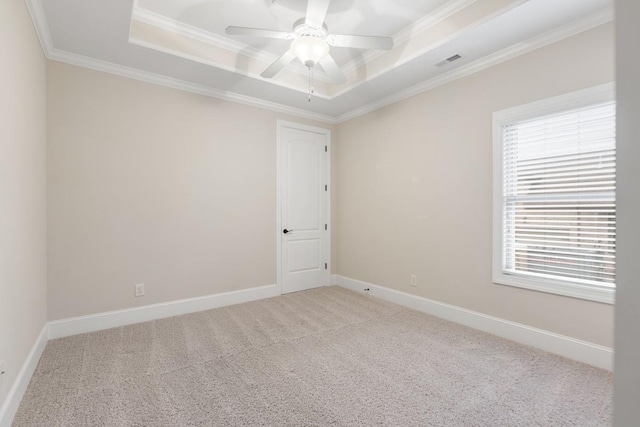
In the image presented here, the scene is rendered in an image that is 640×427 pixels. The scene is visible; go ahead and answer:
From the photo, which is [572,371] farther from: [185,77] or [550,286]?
[185,77]

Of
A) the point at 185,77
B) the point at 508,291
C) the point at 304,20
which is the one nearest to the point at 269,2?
the point at 304,20

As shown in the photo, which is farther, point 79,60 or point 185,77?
point 185,77

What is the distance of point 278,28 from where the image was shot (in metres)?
2.98

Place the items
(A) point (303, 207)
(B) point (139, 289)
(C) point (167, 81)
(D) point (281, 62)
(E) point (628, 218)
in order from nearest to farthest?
1. (E) point (628, 218)
2. (D) point (281, 62)
3. (B) point (139, 289)
4. (C) point (167, 81)
5. (A) point (303, 207)

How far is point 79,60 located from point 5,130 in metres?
Result: 1.65

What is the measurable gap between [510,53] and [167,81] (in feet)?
11.5

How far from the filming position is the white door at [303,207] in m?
4.34

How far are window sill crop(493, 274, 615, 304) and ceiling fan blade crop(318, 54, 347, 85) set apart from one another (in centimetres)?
245

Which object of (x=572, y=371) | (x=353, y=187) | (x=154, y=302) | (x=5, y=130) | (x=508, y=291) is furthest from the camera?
(x=353, y=187)

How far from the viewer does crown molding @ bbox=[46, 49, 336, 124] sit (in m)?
2.86

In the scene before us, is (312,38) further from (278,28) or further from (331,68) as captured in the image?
(278,28)

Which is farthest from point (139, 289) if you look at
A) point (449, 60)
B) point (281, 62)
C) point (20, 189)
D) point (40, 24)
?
point (449, 60)

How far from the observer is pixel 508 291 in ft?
9.29

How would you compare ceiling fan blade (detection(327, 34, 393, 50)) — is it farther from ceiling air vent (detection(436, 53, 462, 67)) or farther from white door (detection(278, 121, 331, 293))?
white door (detection(278, 121, 331, 293))
